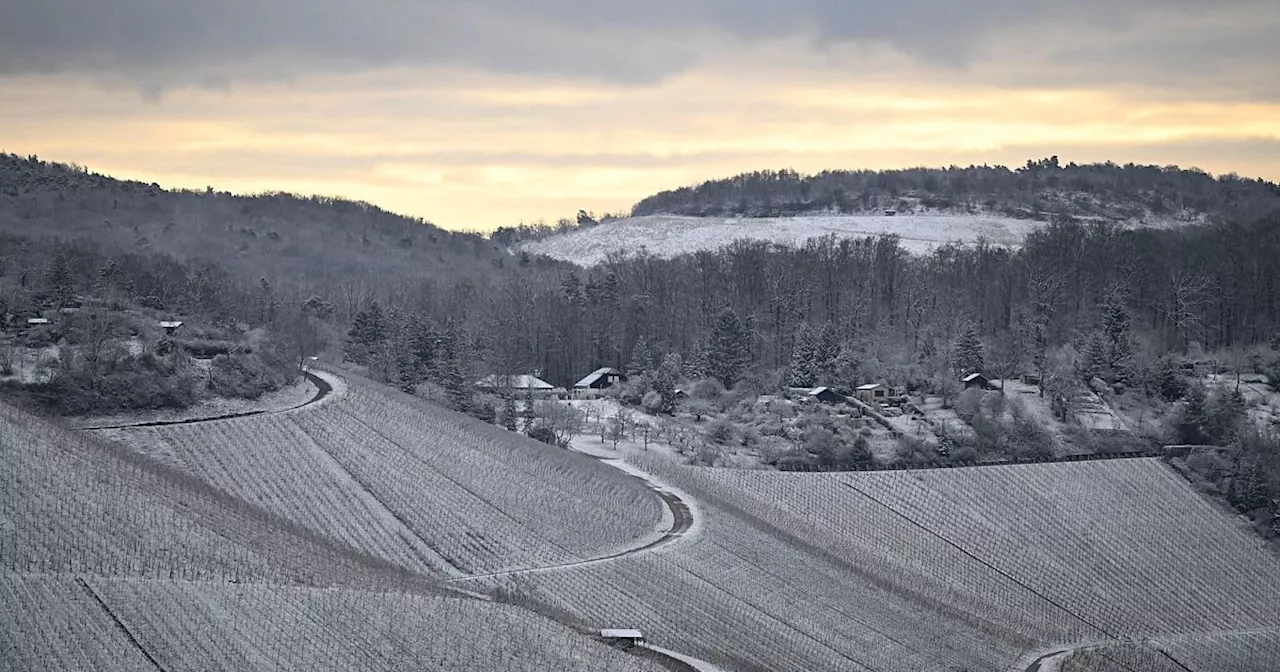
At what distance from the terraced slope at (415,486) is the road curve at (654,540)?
444mm

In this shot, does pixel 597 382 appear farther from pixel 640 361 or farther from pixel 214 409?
pixel 214 409

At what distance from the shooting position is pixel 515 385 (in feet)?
291

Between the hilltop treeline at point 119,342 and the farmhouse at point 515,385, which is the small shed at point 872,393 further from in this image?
the hilltop treeline at point 119,342

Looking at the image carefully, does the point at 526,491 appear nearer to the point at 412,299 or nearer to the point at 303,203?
the point at 412,299

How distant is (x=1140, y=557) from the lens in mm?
59531

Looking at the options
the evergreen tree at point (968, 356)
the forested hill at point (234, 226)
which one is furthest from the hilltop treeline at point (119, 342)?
the forested hill at point (234, 226)

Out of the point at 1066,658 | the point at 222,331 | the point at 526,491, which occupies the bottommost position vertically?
the point at 1066,658

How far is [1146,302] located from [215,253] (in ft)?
283

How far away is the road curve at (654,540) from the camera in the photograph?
4328cm

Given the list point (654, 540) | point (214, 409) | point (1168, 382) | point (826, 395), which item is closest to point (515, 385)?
point (826, 395)

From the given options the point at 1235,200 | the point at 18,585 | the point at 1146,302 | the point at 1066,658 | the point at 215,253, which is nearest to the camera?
the point at 18,585

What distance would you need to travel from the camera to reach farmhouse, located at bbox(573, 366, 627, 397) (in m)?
90.4

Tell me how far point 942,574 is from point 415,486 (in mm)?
19416

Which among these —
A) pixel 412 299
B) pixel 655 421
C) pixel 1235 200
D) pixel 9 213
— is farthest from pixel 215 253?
pixel 1235 200
